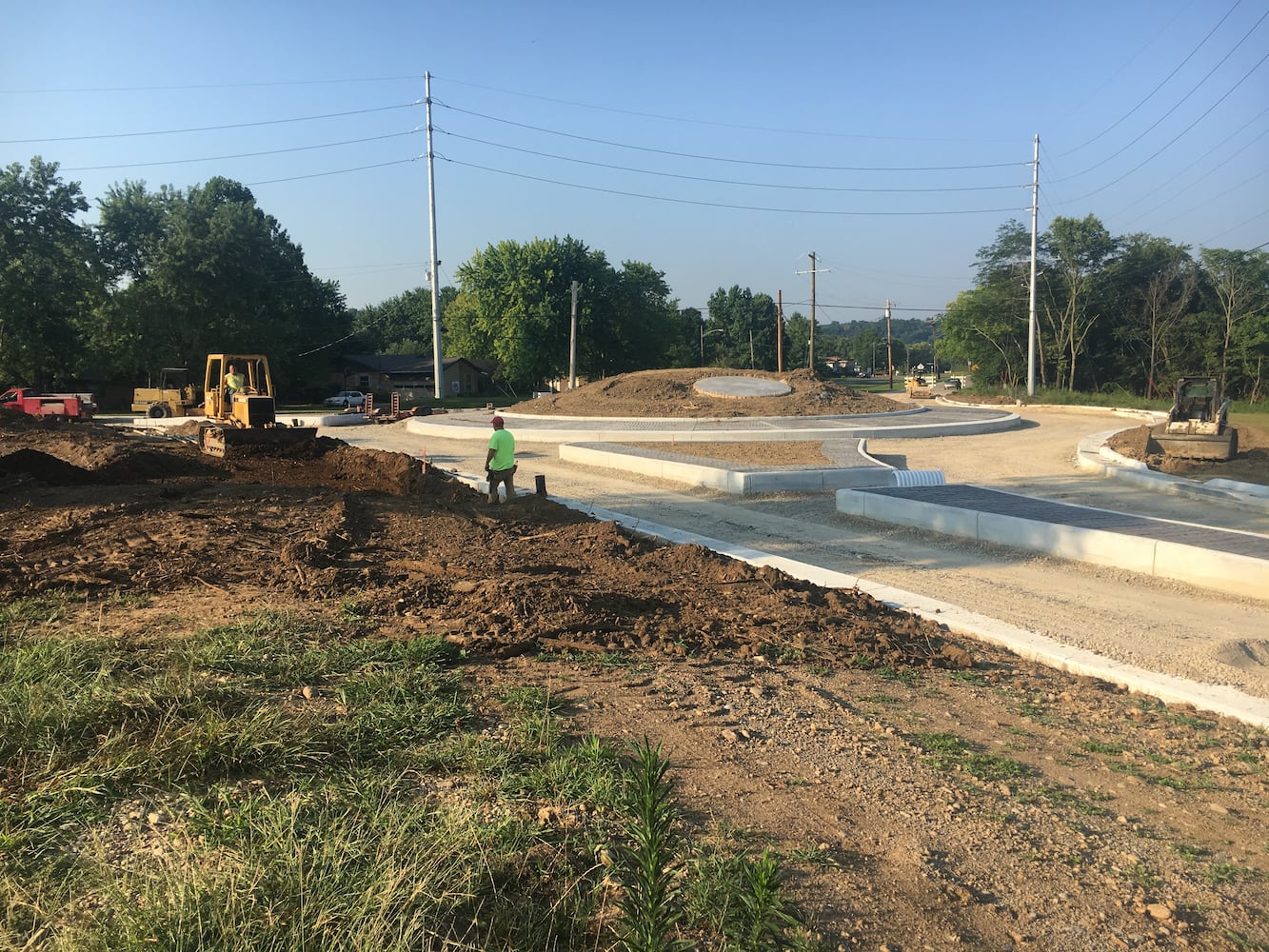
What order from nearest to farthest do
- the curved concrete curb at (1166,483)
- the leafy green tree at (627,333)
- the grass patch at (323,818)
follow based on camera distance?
the grass patch at (323,818) → the curved concrete curb at (1166,483) → the leafy green tree at (627,333)

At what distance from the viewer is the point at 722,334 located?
98.9 metres

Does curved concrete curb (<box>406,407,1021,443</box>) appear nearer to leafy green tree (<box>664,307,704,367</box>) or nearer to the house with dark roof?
the house with dark roof

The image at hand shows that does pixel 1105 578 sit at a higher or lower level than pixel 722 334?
lower

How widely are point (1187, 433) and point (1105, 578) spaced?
13984 mm

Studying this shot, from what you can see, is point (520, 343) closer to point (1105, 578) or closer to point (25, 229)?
point (25, 229)

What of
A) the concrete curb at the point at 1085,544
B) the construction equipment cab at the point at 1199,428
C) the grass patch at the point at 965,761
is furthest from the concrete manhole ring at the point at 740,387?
the grass patch at the point at 965,761

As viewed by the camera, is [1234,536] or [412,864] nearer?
[412,864]

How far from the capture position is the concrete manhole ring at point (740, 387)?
31.1 meters

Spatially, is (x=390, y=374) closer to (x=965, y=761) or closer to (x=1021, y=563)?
(x=1021, y=563)

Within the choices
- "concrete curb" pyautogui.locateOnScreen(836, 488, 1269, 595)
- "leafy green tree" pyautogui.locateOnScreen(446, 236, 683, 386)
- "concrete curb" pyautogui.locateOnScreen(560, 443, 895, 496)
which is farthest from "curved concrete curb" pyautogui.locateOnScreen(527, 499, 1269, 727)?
"leafy green tree" pyautogui.locateOnScreen(446, 236, 683, 386)

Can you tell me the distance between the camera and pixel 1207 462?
62.5 ft

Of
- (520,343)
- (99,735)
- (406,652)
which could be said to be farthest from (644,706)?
(520,343)

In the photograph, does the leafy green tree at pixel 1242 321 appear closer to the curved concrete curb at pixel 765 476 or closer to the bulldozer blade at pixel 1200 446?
the bulldozer blade at pixel 1200 446

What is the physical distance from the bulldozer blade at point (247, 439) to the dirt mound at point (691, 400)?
1362 centimetres
